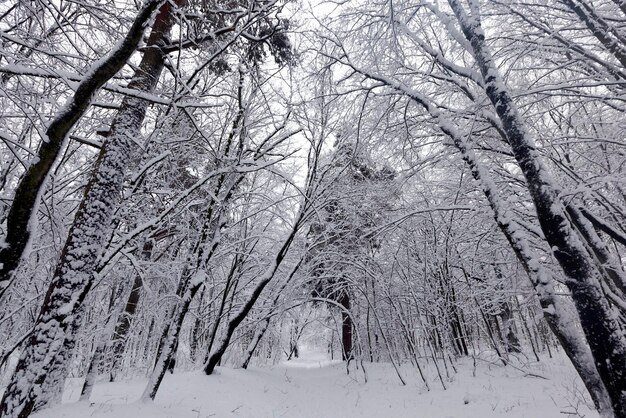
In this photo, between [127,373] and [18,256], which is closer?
[18,256]

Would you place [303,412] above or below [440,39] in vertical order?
below

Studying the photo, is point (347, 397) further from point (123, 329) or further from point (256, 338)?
point (123, 329)

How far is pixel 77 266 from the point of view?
10.4 feet

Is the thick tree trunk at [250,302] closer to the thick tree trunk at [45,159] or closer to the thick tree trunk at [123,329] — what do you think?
the thick tree trunk at [123,329]

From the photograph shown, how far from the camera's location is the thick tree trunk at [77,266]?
268 centimetres

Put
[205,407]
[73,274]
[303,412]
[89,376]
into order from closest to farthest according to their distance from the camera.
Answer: [73,274]
[89,376]
[205,407]
[303,412]

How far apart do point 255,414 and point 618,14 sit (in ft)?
30.1

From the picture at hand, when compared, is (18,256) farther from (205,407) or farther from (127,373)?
(127,373)

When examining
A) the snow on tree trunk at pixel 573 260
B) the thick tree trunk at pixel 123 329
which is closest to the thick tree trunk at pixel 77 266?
the snow on tree trunk at pixel 573 260

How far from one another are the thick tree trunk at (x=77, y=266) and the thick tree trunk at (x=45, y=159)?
1.05 metres

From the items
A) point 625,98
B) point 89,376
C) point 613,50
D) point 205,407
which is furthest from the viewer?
point 205,407

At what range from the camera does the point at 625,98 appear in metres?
3.57

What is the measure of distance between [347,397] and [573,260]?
27.6 ft

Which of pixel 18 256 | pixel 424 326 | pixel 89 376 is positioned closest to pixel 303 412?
pixel 424 326
